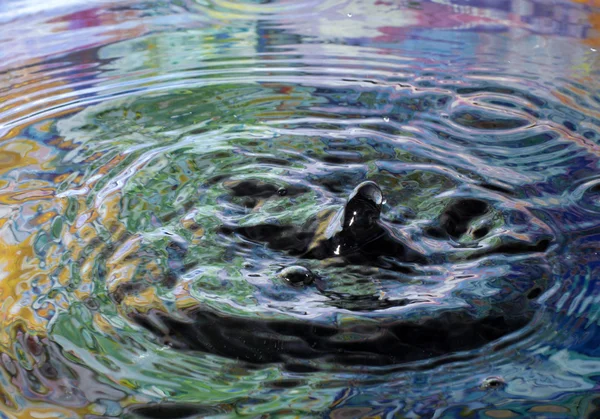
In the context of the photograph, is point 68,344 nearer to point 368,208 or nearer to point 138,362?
point 138,362

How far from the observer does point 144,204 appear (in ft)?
4.35

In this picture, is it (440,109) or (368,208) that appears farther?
(440,109)

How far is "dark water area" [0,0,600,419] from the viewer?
92cm

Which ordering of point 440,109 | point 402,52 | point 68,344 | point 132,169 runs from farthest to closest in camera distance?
1. point 402,52
2. point 440,109
3. point 132,169
4. point 68,344

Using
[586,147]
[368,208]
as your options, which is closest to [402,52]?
[586,147]

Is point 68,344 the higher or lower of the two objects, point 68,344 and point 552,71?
the lower

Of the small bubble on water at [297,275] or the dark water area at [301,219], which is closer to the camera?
the dark water area at [301,219]

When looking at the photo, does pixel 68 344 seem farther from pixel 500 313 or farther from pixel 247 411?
pixel 500 313

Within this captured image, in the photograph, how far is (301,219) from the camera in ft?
4.26

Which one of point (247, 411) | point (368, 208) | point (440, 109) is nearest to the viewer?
point (247, 411)

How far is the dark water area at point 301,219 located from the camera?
916 millimetres

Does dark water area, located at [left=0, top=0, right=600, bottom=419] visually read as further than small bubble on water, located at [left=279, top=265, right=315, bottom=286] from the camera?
No

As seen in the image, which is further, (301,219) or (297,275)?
(301,219)

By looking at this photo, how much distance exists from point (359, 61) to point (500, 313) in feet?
3.58
